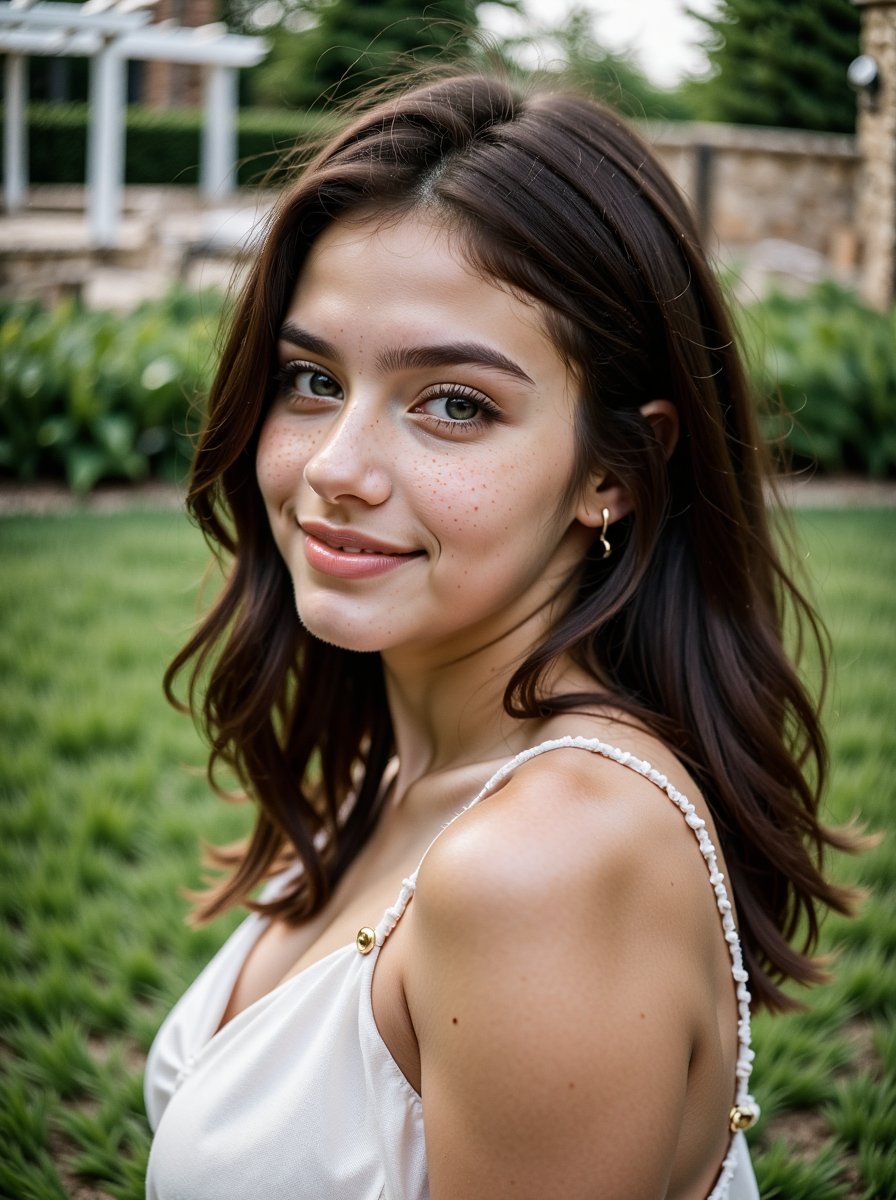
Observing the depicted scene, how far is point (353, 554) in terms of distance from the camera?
158 cm

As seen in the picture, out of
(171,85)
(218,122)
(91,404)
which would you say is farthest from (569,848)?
(171,85)

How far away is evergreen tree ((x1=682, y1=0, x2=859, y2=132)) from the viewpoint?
6.02 metres

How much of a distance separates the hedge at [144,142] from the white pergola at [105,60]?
2.34 metres

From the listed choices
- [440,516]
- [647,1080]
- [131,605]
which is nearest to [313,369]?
[440,516]

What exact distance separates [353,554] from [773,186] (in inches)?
582

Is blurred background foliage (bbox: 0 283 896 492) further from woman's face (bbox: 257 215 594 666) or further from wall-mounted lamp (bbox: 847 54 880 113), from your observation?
woman's face (bbox: 257 215 594 666)

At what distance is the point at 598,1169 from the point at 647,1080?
0.09 metres

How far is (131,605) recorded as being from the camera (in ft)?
17.4

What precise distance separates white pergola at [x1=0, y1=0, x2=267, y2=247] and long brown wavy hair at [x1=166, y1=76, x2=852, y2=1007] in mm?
8957

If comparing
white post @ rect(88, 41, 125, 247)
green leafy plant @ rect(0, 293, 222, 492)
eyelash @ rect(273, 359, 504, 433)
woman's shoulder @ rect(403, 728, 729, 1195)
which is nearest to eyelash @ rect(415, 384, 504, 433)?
eyelash @ rect(273, 359, 504, 433)

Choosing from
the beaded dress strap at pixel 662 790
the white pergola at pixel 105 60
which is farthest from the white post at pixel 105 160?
the beaded dress strap at pixel 662 790

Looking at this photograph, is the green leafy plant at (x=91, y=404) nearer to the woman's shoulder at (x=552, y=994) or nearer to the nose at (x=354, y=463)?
the nose at (x=354, y=463)

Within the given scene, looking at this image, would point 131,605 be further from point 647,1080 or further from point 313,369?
point 647,1080

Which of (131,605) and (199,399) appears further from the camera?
(131,605)
